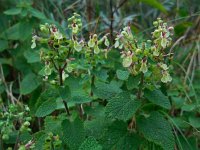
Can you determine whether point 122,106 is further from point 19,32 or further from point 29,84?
point 19,32

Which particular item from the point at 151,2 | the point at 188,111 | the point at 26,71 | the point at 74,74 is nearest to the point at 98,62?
the point at 74,74

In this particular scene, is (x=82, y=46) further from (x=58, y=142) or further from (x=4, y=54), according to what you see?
(x=4, y=54)

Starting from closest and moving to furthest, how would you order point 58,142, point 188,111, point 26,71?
point 58,142
point 188,111
point 26,71

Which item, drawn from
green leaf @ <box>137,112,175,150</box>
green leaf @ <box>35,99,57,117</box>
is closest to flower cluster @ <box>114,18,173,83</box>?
green leaf @ <box>137,112,175,150</box>

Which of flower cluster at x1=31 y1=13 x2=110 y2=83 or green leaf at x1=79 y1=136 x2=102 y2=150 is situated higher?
flower cluster at x1=31 y1=13 x2=110 y2=83

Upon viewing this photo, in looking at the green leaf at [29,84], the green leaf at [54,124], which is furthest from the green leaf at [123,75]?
the green leaf at [29,84]

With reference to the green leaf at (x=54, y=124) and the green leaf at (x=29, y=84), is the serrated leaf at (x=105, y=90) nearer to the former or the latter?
the green leaf at (x=54, y=124)

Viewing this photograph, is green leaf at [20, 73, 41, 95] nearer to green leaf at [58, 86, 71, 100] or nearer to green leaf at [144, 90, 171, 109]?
green leaf at [58, 86, 71, 100]
